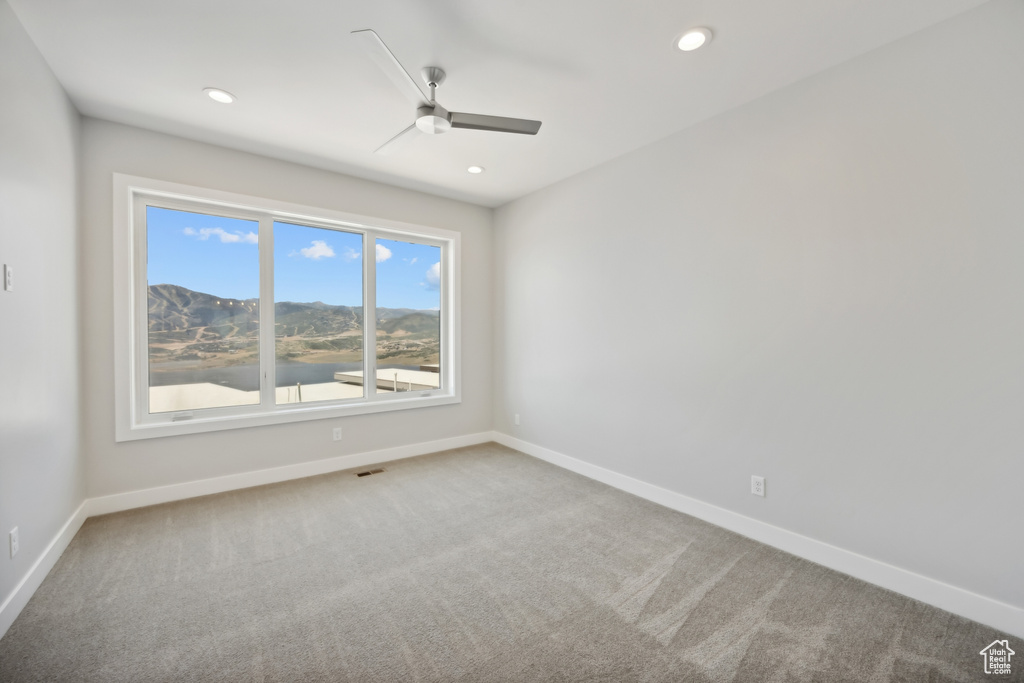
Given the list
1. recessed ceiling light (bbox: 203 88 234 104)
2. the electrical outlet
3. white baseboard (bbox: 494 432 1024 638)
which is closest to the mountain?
recessed ceiling light (bbox: 203 88 234 104)

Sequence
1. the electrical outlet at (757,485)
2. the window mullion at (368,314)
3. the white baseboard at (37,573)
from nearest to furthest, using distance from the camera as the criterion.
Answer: the white baseboard at (37,573)
the electrical outlet at (757,485)
the window mullion at (368,314)

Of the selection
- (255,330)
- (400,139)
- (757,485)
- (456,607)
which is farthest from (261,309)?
(757,485)

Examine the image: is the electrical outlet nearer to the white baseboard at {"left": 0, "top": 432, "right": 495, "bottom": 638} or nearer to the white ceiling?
the white ceiling

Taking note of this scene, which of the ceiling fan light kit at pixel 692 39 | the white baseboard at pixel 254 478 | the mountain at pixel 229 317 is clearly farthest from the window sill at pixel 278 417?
the ceiling fan light kit at pixel 692 39

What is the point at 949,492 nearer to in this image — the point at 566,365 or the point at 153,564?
the point at 566,365

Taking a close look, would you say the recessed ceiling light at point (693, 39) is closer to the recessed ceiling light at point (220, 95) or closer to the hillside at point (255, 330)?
the recessed ceiling light at point (220, 95)

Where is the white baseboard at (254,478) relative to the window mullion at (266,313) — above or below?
below

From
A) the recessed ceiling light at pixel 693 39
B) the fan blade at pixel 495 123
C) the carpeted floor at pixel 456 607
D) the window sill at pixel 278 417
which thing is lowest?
the carpeted floor at pixel 456 607

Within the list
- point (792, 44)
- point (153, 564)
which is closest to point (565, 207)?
point (792, 44)

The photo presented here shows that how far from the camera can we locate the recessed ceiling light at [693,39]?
2.04 m

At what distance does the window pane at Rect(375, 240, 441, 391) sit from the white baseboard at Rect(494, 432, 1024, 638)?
2.32m

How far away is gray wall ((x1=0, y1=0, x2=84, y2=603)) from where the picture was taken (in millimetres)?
1868

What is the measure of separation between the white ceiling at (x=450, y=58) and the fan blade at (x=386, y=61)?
27 cm

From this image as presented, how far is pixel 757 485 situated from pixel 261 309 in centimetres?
398
